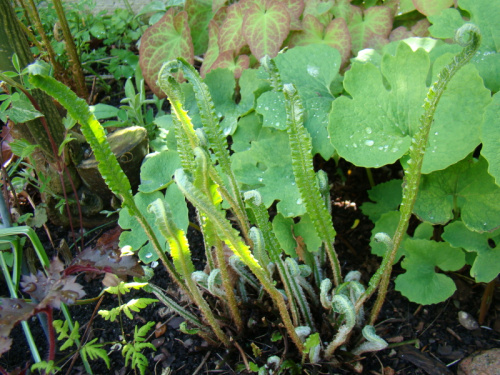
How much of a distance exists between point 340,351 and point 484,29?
93 cm

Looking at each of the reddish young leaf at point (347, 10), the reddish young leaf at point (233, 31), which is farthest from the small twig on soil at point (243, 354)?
the reddish young leaf at point (347, 10)

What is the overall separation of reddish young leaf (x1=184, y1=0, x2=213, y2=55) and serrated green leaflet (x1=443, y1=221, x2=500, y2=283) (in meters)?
1.21

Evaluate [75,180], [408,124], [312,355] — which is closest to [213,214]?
[312,355]

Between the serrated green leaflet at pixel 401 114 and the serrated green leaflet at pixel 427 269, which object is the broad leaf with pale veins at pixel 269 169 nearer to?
the serrated green leaflet at pixel 401 114

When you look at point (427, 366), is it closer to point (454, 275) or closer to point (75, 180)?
point (454, 275)

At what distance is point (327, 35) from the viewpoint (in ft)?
4.72

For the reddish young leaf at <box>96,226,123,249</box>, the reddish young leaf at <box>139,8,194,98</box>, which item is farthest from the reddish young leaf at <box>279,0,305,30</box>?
the reddish young leaf at <box>96,226,123,249</box>

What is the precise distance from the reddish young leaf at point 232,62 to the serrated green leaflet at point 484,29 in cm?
59

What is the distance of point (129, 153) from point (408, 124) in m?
0.87

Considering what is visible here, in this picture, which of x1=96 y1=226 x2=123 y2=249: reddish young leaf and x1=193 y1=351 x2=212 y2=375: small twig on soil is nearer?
Answer: x1=96 y1=226 x2=123 y2=249: reddish young leaf

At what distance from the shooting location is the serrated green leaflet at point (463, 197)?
992mm

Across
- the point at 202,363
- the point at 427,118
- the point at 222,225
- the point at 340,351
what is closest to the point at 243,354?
the point at 202,363

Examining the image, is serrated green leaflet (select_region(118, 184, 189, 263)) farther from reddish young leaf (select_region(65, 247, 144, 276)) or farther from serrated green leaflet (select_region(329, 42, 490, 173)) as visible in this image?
serrated green leaflet (select_region(329, 42, 490, 173))

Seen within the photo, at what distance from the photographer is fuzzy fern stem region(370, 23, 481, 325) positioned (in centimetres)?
63
